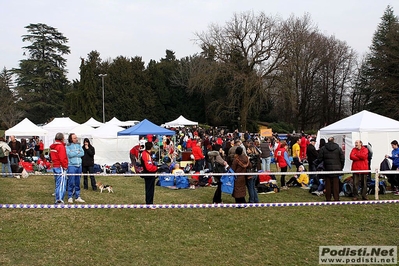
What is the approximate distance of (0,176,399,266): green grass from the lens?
225 inches

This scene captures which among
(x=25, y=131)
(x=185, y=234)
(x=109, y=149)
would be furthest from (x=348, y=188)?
(x=25, y=131)

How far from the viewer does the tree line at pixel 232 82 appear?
38000mm

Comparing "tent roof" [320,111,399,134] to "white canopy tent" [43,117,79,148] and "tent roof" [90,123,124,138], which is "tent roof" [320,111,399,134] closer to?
"tent roof" [90,123,124,138]

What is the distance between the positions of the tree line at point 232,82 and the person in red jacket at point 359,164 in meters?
28.0

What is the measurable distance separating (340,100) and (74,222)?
151ft

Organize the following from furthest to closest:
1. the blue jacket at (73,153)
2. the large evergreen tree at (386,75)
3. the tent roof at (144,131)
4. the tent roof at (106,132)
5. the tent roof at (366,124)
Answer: the large evergreen tree at (386,75), the tent roof at (106,132), the tent roof at (144,131), the tent roof at (366,124), the blue jacket at (73,153)

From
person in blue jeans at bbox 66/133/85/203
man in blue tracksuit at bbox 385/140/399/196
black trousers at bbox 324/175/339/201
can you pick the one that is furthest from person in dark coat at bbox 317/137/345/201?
person in blue jeans at bbox 66/133/85/203

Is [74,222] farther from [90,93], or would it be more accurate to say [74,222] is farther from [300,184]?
[90,93]

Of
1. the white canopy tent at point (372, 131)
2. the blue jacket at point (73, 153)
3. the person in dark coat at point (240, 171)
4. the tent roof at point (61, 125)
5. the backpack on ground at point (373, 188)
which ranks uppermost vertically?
the tent roof at point (61, 125)

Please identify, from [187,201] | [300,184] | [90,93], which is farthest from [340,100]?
[187,201]

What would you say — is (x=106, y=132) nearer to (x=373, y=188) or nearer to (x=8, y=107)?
(x=373, y=188)

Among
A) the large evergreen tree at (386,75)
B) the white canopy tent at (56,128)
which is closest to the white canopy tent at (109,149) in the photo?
the white canopy tent at (56,128)

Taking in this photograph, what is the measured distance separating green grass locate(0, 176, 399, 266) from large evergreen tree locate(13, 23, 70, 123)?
51134 millimetres

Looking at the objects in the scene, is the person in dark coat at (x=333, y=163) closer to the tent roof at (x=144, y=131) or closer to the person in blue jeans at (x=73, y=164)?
the person in blue jeans at (x=73, y=164)
